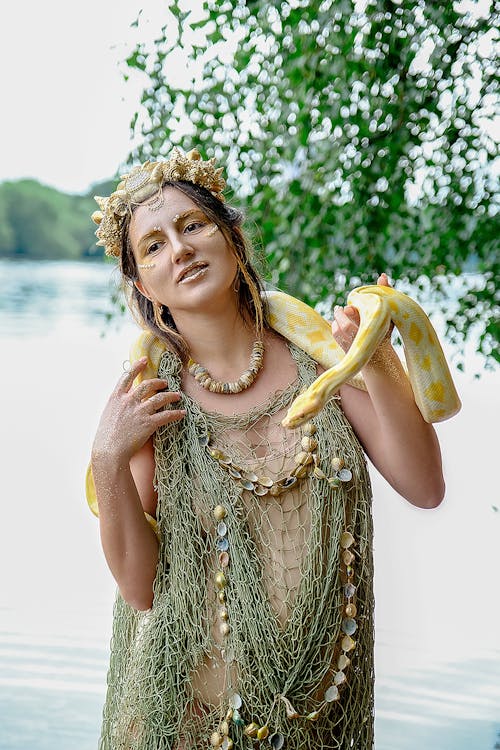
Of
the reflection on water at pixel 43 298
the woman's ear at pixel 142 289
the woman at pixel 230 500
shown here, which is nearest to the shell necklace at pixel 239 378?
the woman at pixel 230 500

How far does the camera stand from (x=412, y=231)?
2.63 meters

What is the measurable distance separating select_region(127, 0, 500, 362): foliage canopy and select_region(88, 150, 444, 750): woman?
93cm

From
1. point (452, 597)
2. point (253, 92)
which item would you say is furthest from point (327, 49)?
point (452, 597)

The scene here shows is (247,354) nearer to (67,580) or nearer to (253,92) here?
(253,92)

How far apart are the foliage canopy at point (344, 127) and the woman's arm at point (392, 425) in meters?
0.98

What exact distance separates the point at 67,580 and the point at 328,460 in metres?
2.18

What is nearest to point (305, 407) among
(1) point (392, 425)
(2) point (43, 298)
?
(1) point (392, 425)

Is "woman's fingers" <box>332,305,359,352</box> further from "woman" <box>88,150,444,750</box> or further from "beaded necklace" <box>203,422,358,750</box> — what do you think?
"beaded necklace" <box>203,422,358,750</box>

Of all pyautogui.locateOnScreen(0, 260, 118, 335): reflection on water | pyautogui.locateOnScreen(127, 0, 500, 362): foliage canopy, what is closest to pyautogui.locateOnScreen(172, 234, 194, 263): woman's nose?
pyautogui.locateOnScreen(127, 0, 500, 362): foliage canopy

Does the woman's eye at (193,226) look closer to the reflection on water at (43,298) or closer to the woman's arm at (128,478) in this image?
the woman's arm at (128,478)

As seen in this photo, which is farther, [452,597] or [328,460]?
[452,597]

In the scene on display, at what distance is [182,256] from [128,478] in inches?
11.6

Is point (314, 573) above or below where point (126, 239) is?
below

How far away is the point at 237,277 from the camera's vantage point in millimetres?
1453
